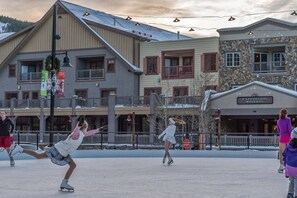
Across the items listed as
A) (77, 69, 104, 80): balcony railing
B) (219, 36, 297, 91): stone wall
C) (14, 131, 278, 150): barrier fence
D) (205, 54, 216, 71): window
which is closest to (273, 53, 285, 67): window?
(219, 36, 297, 91): stone wall

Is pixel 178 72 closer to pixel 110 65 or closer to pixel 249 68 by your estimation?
pixel 249 68

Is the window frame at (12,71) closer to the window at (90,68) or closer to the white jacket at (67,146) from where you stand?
the window at (90,68)

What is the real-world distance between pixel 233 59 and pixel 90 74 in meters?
12.3

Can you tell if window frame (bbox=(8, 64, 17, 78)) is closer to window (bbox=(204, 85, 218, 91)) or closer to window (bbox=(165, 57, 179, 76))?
window (bbox=(165, 57, 179, 76))

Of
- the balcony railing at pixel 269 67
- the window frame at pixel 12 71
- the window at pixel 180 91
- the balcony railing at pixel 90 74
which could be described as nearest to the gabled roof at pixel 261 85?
the balcony railing at pixel 269 67

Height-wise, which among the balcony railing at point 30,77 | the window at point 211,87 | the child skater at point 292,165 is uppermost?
the balcony railing at point 30,77

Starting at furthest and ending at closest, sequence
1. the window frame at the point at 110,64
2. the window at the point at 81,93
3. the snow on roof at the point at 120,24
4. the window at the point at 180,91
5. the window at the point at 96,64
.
Result: the window at the point at 96,64 → the snow on roof at the point at 120,24 → the window at the point at 81,93 → the window frame at the point at 110,64 → the window at the point at 180,91

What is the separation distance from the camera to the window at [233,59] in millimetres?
43938

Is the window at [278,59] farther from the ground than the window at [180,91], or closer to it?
farther from the ground

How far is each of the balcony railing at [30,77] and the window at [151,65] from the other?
407 inches

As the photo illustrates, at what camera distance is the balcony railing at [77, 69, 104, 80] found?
4816 centimetres

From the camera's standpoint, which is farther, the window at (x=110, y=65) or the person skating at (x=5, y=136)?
the window at (x=110, y=65)

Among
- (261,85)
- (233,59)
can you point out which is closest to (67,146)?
(261,85)

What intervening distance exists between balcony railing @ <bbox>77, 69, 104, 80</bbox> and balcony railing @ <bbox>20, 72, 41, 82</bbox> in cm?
426
